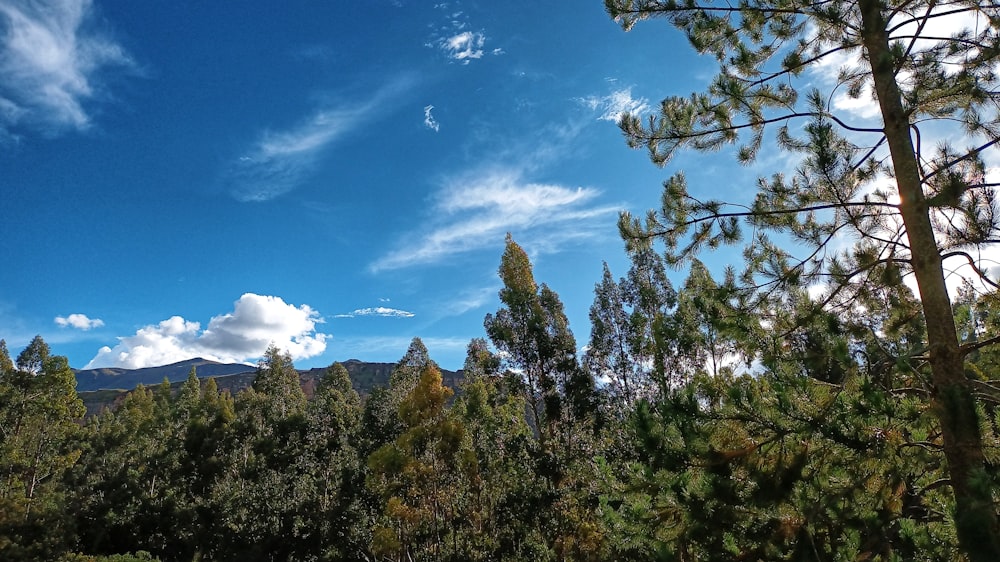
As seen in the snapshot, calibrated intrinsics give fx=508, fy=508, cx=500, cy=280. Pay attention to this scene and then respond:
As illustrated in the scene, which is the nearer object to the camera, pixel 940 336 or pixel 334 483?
pixel 940 336

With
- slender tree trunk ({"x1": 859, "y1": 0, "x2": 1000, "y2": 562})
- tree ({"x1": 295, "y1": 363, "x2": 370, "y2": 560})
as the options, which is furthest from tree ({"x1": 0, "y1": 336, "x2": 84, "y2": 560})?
slender tree trunk ({"x1": 859, "y1": 0, "x2": 1000, "y2": 562})

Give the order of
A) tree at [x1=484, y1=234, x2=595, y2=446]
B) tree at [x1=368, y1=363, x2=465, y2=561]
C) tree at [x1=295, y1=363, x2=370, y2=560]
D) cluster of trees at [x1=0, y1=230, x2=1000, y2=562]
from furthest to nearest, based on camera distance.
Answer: tree at [x1=295, y1=363, x2=370, y2=560]
tree at [x1=484, y1=234, x2=595, y2=446]
tree at [x1=368, y1=363, x2=465, y2=561]
cluster of trees at [x1=0, y1=230, x2=1000, y2=562]

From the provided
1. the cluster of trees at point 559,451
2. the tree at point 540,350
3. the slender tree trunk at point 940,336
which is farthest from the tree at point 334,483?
the slender tree trunk at point 940,336

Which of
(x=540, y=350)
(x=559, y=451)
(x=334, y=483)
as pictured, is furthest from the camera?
(x=334, y=483)

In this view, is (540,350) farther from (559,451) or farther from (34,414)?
(34,414)

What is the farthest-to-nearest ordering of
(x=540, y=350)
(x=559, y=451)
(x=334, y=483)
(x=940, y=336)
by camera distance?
1. (x=334, y=483)
2. (x=540, y=350)
3. (x=559, y=451)
4. (x=940, y=336)

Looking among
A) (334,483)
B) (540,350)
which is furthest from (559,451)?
(334,483)

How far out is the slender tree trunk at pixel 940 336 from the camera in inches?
90.4

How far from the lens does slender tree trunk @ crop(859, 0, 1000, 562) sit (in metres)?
2.30

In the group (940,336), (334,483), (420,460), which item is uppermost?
(940,336)

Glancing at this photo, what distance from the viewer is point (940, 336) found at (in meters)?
3.12

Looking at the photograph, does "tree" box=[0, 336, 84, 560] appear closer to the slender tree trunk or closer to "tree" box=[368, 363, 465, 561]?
"tree" box=[368, 363, 465, 561]

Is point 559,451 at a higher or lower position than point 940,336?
lower

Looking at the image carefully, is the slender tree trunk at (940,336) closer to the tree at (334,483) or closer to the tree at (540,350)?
the tree at (540,350)
